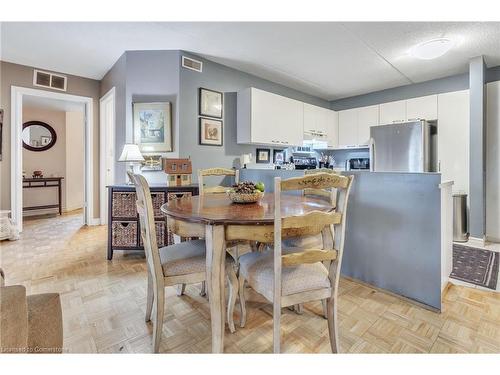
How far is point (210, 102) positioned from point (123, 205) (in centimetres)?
171

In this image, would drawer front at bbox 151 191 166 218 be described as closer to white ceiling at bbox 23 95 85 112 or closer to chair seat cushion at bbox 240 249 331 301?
chair seat cushion at bbox 240 249 331 301

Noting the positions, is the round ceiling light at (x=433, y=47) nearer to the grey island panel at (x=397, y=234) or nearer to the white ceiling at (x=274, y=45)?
the white ceiling at (x=274, y=45)

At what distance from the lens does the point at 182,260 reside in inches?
57.0

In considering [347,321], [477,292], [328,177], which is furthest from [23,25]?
[477,292]

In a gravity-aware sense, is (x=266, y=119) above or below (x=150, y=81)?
below

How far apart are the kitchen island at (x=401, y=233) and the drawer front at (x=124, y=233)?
2155 millimetres

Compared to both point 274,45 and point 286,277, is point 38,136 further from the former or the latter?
point 286,277

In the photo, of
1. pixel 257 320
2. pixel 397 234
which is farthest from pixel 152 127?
pixel 397 234

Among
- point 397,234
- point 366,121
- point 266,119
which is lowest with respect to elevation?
point 397,234

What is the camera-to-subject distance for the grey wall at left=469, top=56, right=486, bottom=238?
126 inches
